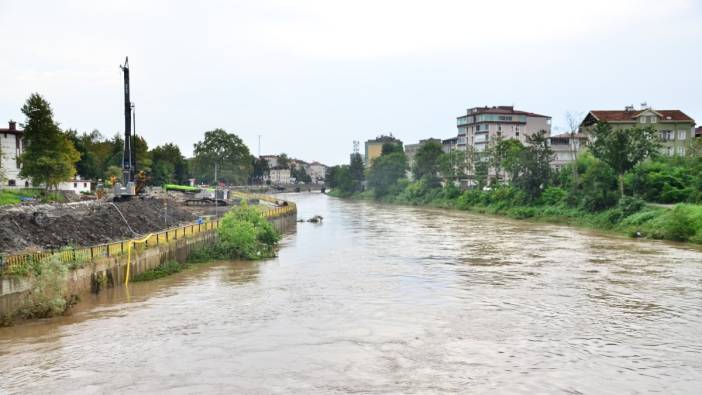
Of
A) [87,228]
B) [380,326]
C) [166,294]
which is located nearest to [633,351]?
[380,326]

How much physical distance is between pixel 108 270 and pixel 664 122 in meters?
Answer: 77.0

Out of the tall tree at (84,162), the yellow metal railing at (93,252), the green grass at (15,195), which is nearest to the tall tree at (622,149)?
the yellow metal railing at (93,252)

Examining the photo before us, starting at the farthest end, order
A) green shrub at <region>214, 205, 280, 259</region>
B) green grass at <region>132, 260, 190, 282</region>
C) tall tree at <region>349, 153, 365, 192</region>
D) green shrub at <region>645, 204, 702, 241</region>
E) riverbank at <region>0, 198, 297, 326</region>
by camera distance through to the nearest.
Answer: tall tree at <region>349, 153, 365, 192</region> → green shrub at <region>645, 204, 702, 241</region> → green shrub at <region>214, 205, 280, 259</region> → green grass at <region>132, 260, 190, 282</region> → riverbank at <region>0, 198, 297, 326</region>

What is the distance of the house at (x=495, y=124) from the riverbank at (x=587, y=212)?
70.0 feet

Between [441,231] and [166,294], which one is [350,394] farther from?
[441,231]

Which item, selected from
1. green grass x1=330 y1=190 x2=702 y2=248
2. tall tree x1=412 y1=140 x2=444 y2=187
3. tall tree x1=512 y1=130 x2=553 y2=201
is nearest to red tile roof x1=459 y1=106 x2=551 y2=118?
tall tree x1=412 y1=140 x2=444 y2=187

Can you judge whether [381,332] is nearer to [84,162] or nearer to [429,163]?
[84,162]

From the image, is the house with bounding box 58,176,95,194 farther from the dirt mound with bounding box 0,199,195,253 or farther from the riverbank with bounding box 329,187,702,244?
the riverbank with bounding box 329,187,702,244

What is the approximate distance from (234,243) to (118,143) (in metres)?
69.2

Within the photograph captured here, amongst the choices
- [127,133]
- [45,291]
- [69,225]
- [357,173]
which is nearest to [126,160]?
[127,133]

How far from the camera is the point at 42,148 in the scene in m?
53.1

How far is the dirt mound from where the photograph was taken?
2771 centimetres

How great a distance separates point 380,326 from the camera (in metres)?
19.9

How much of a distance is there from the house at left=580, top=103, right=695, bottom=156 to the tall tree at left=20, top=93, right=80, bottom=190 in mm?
61851
